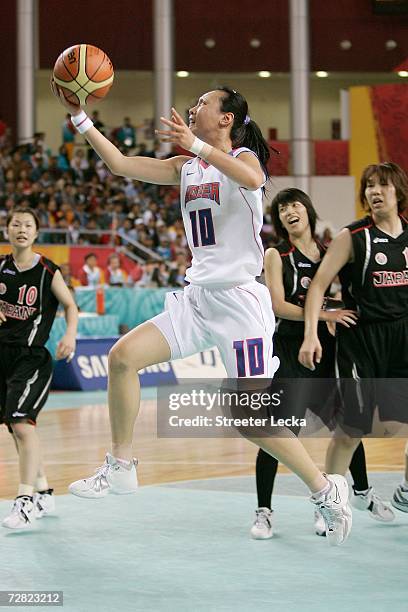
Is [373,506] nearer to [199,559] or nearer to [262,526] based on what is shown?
[262,526]

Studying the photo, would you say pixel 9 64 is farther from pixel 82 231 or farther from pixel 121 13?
pixel 82 231

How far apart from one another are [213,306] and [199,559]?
4.11ft

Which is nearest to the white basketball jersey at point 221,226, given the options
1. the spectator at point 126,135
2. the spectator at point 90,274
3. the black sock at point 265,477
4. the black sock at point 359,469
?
the black sock at point 265,477

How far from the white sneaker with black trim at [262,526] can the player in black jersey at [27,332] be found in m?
1.28

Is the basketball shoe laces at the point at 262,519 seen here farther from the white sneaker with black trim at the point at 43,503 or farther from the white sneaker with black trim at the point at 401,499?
the white sneaker with black trim at the point at 43,503

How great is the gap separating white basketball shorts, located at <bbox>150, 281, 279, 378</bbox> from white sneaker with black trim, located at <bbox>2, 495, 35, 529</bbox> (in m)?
1.53

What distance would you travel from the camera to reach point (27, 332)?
20.2 ft

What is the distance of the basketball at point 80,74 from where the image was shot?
4.79m

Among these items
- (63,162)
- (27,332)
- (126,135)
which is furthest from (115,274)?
(27,332)

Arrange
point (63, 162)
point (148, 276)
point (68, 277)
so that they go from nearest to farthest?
point (68, 277), point (148, 276), point (63, 162)

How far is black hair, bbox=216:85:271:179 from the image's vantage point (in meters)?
5.08

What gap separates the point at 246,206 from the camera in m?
4.99

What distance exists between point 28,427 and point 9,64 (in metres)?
24.5

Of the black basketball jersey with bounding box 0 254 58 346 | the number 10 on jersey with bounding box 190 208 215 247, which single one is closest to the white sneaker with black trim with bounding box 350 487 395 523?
the number 10 on jersey with bounding box 190 208 215 247
